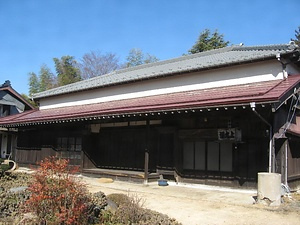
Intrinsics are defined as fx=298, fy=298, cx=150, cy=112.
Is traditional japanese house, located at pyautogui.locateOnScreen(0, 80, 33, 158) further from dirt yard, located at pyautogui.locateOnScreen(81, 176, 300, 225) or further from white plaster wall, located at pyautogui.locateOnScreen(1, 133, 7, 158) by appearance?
dirt yard, located at pyautogui.locateOnScreen(81, 176, 300, 225)

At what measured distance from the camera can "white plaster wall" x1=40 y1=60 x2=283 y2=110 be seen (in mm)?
10922

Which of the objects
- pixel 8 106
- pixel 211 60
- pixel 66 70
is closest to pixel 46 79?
pixel 66 70

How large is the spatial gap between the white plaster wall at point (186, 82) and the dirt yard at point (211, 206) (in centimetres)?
416

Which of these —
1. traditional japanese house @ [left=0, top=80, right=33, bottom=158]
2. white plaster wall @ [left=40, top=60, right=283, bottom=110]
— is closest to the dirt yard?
white plaster wall @ [left=40, top=60, right=283, bottom=110]

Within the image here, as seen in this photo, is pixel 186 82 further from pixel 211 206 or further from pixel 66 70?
pixel 66 70

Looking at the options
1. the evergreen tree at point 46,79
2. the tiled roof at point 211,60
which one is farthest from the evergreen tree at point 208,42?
the evergreen tree at point 46,79

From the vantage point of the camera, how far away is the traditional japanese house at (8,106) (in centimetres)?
2325

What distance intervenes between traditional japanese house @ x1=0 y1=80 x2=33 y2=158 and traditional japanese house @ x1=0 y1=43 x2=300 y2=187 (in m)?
8.25

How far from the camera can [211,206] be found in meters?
7.79

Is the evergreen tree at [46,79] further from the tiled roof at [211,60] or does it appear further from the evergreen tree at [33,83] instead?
the tiled roof at [211,60]

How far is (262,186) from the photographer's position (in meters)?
7.86

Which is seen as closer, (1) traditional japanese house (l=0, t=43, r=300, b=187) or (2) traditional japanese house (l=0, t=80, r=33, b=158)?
(1) traditional japanese house (l=0, t=43, r=300, b=187)

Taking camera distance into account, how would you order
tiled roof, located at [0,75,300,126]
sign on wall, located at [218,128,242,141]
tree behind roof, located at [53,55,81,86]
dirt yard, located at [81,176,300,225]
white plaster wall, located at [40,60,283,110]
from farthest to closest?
tree behind roof, located at [53,55,81,86] → white plaster wall, located at [40,60,283,110] → sign on wall, located at [218,128,242,141] → tiled roof, located at [0,75,300,126] → dirt yard, located at [81,176,300,225]

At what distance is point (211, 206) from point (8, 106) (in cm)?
2195
